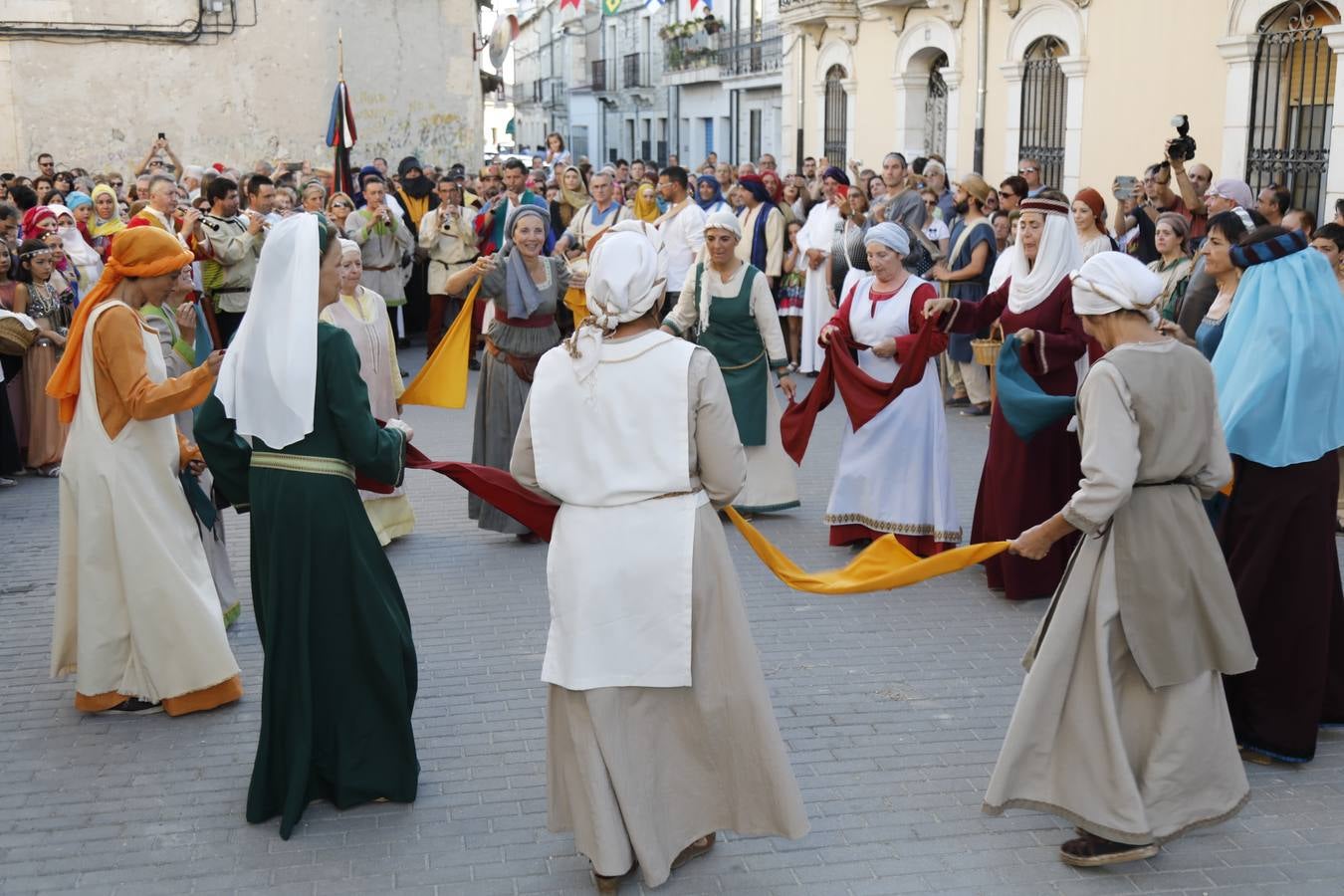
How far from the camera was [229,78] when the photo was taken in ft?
77.9

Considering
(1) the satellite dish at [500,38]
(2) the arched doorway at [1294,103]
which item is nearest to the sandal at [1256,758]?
(2) the arched doorway at [1294,103]

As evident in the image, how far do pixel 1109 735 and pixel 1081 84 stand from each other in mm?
13328

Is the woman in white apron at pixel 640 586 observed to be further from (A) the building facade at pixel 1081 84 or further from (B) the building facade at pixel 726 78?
(B) the building facade at pixel 726 78

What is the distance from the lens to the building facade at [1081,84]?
1301 centimetres

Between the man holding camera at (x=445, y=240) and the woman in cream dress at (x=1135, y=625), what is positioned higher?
the man holding camera at (x=445, y=240)

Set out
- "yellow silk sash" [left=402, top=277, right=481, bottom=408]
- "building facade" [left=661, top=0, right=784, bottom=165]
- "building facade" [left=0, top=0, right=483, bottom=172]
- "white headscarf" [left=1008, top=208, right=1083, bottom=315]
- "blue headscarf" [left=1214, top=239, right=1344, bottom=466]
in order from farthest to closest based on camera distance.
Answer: "building facade" [left=661, top=0, right=784, bottom=165]
"building facade" [left=0, top=0, right=483, bottom=172]
"yellow silk sash" [left=402, top=277, right=481, bottom=408]
"white headscarf" [left=1008, top=208, right=1083, bottom=315]
"blue headscarf" [left=1214, top=239, right=1344, bottom=466]

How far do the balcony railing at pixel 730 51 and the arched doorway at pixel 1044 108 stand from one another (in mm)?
12374

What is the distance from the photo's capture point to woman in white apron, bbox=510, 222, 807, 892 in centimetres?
388

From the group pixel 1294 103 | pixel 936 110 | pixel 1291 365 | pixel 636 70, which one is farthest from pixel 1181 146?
pixel 636 70

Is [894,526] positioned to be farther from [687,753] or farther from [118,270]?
[118,270]

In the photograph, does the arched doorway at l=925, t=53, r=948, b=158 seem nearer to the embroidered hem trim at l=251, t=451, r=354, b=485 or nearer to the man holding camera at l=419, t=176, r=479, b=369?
the man holding camera at l=419, t=176, r=479, b=369

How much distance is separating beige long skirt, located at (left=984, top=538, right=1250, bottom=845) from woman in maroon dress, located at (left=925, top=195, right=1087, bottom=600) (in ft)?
8.37

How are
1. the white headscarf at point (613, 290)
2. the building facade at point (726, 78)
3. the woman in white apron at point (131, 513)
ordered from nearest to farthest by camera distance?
the white headscarf at point (613, 290), the woman in white apron at point (131, 513), the building facade at point (726, 78)

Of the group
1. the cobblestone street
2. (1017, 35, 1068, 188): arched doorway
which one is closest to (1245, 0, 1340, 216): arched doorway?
(1017, 35, 1068, 188): arched doorway
